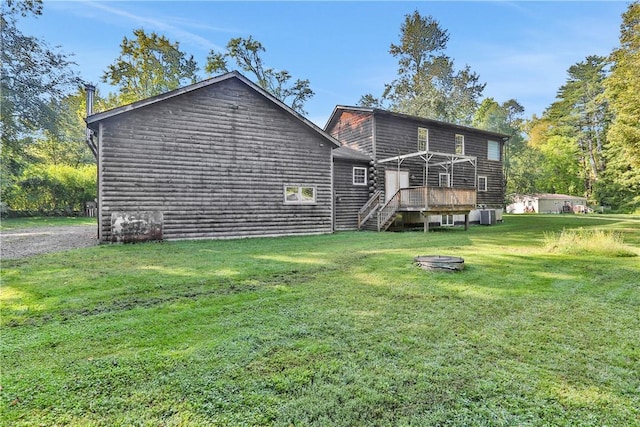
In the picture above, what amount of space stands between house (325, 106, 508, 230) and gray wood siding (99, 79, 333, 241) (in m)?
3.78

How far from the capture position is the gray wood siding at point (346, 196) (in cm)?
1627

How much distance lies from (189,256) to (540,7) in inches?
602

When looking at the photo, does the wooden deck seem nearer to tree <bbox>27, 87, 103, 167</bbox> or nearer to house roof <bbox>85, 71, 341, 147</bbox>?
house roof <bbox>85, 71, 341, 147</bbox>

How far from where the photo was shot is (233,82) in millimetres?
12523

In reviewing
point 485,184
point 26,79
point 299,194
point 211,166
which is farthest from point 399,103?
point 26,79

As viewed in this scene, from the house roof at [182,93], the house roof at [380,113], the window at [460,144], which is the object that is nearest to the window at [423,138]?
the house roof at [380,113]

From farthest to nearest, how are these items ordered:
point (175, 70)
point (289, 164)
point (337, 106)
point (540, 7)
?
point (175, 70) → point (337, 106) → point (289, 164) → point (540, 7)

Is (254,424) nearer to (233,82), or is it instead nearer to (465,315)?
(465,315)

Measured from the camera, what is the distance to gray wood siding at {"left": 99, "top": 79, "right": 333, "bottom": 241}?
10750 millimetres

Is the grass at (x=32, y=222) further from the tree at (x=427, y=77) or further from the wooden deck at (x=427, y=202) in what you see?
the tree at (x=427, y=77)

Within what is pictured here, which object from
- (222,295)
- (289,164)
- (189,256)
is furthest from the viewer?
(289,164)

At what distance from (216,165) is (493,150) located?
63.9ft

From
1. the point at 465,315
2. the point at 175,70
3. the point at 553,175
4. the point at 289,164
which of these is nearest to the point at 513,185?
the point at 553,175

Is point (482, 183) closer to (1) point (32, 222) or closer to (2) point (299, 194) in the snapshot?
(2) point (299, 194)
